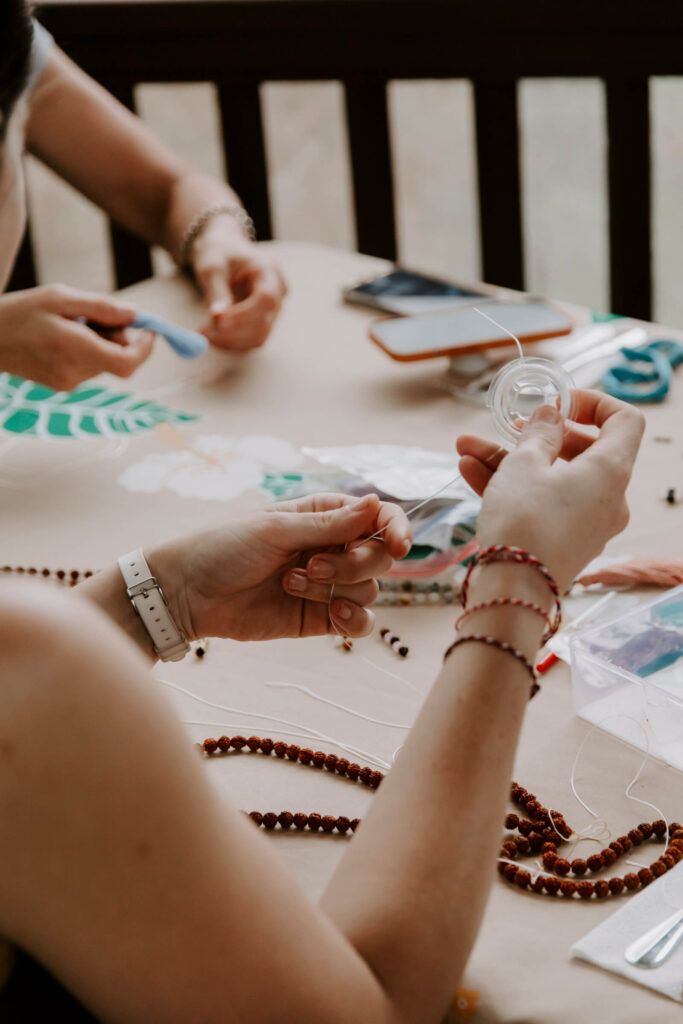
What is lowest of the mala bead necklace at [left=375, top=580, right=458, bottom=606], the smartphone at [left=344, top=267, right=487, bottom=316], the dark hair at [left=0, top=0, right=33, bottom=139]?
the mala bead necklace at [left=375, top=580, right=458, bottom=606]

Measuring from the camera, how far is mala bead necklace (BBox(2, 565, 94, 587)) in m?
1.12

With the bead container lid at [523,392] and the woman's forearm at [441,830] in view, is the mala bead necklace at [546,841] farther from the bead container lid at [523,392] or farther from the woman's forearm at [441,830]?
the bead container lid at [523,392]

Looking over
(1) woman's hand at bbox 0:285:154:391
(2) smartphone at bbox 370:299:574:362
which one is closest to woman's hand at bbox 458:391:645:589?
(2) smartphone at bbox 370:299:574:362

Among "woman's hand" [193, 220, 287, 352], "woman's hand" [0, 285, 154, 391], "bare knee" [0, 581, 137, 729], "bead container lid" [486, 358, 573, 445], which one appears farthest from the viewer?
"woman's hand" [193, 220, 287, 352]

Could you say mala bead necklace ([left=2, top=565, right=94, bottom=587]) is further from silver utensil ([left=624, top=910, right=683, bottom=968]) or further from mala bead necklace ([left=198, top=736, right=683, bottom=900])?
silver utensil ([left=624, top=910, right=683, bottom=968])

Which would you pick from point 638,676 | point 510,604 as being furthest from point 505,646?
point 638,676

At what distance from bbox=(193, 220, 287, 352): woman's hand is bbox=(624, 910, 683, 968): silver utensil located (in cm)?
106

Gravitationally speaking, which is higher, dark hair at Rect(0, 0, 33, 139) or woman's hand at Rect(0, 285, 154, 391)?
dark hair at Rect(0, 0, 33, 139)

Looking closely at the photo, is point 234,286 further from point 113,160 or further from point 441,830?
point 441,830

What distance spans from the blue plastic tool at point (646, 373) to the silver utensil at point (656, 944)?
0.78m

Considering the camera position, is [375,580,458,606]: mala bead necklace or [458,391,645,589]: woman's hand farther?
[375,580,458,606]: mala bead necklace

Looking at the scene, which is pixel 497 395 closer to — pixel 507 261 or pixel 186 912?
pixel 186 912

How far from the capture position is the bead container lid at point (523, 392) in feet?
2.99

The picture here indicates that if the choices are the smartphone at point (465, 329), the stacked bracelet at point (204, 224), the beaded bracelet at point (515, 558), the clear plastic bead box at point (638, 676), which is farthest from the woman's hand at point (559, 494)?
the stacked bracelet at point (204, 224)
